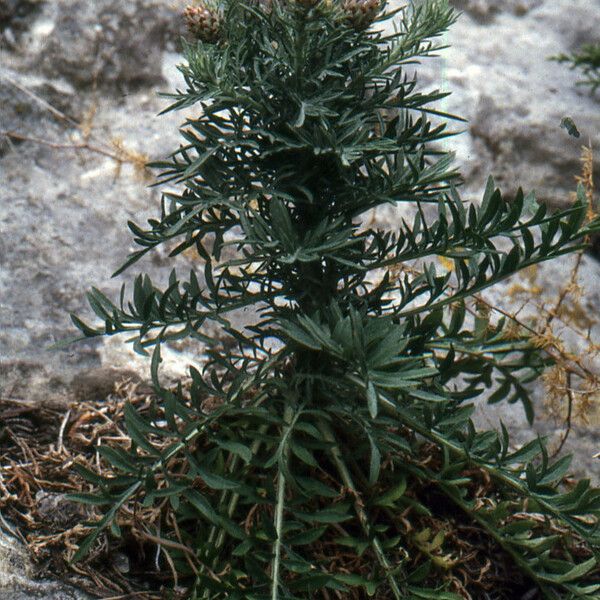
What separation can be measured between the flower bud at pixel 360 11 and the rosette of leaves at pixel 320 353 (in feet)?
0.05

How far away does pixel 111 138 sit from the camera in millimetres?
2531

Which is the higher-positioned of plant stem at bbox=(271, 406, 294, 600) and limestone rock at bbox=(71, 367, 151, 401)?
plant stem at bbox=(271, 406, 294, 600)

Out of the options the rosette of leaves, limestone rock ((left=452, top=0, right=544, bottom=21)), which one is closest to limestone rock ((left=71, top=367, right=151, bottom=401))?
the rosette of leaves

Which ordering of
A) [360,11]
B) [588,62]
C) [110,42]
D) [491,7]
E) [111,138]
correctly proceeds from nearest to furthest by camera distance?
1. [360,11]
2. [111,138]
3. [110,42]
4. [588,62]
5. [491,7]

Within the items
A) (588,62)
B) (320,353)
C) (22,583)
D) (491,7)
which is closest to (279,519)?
(320,353)

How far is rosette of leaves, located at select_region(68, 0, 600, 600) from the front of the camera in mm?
1408

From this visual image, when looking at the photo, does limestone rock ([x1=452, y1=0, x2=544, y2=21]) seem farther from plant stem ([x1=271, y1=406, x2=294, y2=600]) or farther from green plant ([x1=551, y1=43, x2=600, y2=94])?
plant stem ([x1=271, y1=406, x2=294, y2=600])

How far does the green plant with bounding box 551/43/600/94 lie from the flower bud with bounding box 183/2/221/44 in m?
1.68

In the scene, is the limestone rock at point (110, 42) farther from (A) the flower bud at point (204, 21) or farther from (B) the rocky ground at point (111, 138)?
(A) the flower bud at point (204, 21)

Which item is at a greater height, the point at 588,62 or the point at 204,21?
the point at 588,62

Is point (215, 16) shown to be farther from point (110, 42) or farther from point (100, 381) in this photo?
point (110, 42)

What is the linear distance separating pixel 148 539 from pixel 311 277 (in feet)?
1.76

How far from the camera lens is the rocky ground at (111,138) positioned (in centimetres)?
209

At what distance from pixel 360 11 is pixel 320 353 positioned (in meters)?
0.58
